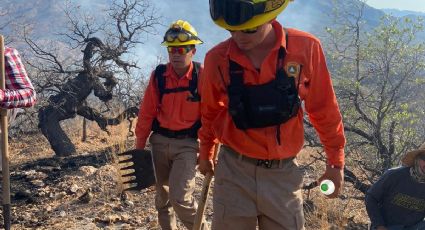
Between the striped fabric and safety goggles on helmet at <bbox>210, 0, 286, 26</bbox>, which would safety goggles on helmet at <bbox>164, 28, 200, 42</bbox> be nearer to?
the striped fabric

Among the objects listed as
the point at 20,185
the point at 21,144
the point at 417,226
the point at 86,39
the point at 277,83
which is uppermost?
the point at 277,83

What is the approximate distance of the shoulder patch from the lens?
7.92 ft

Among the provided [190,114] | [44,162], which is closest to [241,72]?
[190,114]

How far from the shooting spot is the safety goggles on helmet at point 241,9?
2262 mm

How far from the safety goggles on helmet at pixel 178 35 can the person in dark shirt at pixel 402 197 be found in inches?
93.3

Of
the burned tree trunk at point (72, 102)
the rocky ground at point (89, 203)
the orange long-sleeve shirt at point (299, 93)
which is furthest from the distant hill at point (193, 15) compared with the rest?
the orange long-sleeve shirt at point (299, 93)

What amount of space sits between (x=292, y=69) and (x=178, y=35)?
7.12ft

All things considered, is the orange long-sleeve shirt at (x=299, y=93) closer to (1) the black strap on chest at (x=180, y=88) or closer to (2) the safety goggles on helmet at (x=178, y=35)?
(1) the black strap on chest at (x=180, y=88)

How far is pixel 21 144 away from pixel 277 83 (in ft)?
28.5

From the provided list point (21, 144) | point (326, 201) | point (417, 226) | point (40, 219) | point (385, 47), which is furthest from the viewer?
point (21, 144)

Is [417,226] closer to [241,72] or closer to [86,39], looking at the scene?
[241,72]

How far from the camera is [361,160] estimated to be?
6504 mm

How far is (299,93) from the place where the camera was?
8.17 ft

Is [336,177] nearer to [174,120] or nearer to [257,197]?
[257,197]
